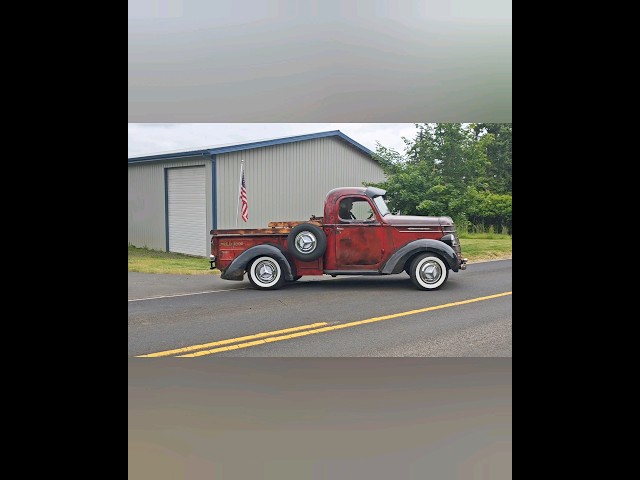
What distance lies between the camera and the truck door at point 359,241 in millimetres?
7305

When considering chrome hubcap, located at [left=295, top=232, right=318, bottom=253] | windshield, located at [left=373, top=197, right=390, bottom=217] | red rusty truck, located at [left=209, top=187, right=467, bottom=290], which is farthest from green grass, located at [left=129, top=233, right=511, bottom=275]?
chrome hubcap, located at [left=295, top=232, right=318, bottom=253]

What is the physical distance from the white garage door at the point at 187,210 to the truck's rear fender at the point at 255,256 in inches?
19.0

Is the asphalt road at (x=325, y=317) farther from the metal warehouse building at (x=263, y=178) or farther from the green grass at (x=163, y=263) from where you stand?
the metal warehouse building at (x=263, y=178)

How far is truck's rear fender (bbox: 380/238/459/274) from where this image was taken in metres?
7.22

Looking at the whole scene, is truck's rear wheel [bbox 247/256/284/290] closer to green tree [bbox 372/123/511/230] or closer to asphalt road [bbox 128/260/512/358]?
asphalt road [bbox 128/260/512/358]

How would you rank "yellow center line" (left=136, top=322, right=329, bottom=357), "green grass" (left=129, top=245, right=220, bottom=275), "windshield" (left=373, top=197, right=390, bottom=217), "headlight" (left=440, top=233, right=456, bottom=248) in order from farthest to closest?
1. "green grass" (left=129, top=245, right=220, bottom=275)
2. "windshield" (left=373, top=197, right=390, bottom=217)
3. "headlight" (left=440, top=233, right=456, bottom=248)
4. "yellow center line" (left=136, top=322, right=329, bottom=357)

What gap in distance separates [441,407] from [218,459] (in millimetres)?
1794

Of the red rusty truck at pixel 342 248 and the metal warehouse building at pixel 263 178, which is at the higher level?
the metal warehouse building at pixel 263 178

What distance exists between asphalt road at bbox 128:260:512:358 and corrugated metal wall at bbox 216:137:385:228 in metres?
1.03

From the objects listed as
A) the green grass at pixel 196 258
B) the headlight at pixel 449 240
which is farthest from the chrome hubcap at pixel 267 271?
the headlight at pixel 449 240

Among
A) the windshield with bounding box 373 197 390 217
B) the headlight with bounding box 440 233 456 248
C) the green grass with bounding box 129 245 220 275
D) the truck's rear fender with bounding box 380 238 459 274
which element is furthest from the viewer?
the green grass with bounding box 129 245 220 275
